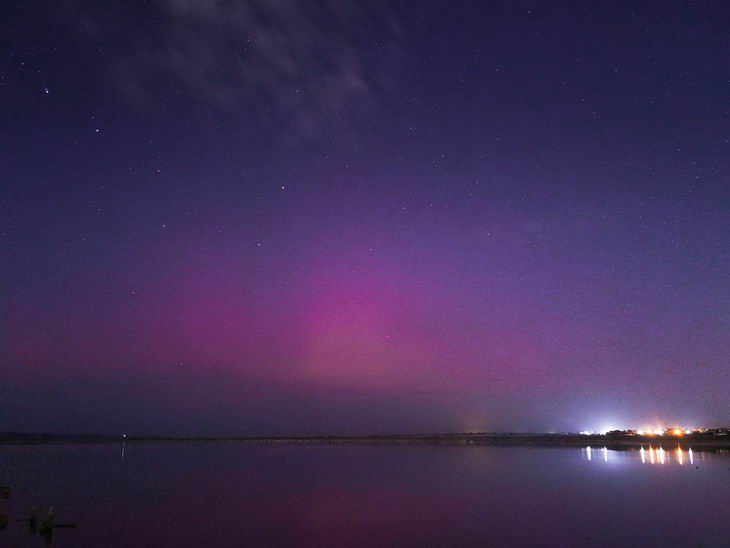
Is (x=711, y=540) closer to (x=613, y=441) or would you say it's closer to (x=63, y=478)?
(x=63, y=478)

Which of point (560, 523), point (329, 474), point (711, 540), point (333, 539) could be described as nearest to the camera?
point (711, 540)

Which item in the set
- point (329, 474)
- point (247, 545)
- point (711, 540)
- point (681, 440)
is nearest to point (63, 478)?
point (329, 474)

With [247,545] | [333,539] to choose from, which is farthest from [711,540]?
[247,545]

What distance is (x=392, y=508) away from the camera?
35812 mm

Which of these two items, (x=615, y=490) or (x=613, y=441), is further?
(x=613, y=441)

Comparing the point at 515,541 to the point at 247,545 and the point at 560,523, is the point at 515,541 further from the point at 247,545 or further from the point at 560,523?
the point at 247,545

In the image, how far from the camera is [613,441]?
120 meters

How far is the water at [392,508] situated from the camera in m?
27.5

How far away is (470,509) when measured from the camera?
34.7 m

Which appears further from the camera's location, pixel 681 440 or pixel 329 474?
pixel 681 440

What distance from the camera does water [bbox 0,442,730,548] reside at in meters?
27.5

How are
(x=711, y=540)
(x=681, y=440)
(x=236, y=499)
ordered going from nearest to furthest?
(x=711, y=540), (x=236, y=499), (x=681, y=440)

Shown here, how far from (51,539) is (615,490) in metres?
34.9

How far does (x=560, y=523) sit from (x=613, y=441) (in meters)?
99.9
